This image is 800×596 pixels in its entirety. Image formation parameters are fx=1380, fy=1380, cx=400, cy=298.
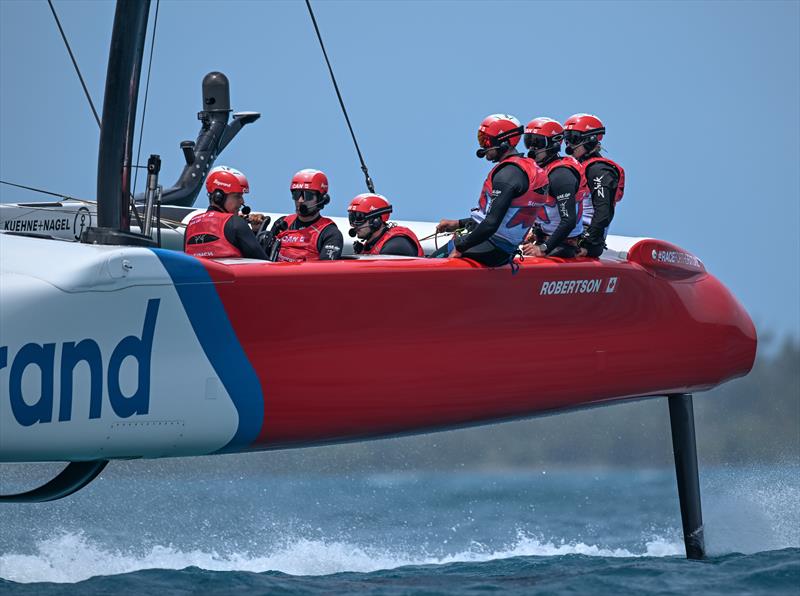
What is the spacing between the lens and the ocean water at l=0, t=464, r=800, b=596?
268 inches

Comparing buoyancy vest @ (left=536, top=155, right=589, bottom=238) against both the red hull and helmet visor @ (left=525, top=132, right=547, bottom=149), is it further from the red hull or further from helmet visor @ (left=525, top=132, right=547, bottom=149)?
the red hull

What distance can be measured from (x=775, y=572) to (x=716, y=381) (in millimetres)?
1804

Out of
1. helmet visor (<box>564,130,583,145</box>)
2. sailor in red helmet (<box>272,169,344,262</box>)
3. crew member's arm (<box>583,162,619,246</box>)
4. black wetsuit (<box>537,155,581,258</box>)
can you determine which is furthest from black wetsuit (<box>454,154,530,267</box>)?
helmet visor (<box>564,130,583,145</box>)

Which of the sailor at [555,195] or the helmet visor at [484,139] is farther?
the sailor at [555,195]

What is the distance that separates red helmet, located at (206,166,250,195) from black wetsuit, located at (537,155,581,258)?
1681mm

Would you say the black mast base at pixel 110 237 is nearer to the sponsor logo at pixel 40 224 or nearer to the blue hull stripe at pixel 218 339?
the blue hull stripe at pixel 218 339

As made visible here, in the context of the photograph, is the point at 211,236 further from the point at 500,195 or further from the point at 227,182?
the point at 500,195

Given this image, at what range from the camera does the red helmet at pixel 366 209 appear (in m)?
7.99

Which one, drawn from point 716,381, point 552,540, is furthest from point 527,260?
point 552,540

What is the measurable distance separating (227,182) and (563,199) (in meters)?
1.84

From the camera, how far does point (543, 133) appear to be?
7.79m

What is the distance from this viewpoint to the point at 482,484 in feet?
72.4

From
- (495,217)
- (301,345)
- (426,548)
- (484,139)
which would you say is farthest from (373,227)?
(426,548)

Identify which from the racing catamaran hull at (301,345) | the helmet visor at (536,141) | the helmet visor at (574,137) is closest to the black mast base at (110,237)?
the racing catamaran hull at (301,345)
